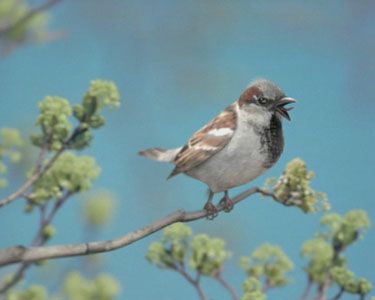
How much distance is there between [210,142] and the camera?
1.17 m

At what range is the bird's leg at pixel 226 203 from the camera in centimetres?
113

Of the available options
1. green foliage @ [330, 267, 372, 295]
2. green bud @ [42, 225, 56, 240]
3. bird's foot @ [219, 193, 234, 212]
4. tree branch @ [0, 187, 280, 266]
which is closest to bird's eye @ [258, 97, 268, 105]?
bird's foot @ [219, 193, 234, 212]

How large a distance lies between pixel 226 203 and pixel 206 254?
140mm

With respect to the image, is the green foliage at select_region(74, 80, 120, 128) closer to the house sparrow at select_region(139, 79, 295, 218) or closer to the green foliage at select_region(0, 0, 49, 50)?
the house sparrow at select_region(139, 79, 295, 218)

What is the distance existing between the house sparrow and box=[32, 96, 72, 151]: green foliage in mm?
147

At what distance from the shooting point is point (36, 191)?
124 centimetres

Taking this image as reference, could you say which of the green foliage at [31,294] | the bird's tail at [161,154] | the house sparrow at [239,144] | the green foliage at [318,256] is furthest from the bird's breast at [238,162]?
the green foliage at [31,294]

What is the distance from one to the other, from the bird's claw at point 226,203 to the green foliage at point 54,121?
0.29 meters

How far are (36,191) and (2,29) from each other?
1.64 ft

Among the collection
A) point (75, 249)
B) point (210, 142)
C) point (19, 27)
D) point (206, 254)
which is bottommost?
point (75, 249)

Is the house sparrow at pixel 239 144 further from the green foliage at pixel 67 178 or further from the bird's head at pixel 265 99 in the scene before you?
the green foliage at pixel 67 178

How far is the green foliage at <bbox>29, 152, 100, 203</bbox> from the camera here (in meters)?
1.21

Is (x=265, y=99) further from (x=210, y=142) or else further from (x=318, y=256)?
(x=318, y=256)

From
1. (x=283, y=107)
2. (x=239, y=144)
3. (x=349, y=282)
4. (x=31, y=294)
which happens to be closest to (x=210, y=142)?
(x=239, y=144)
